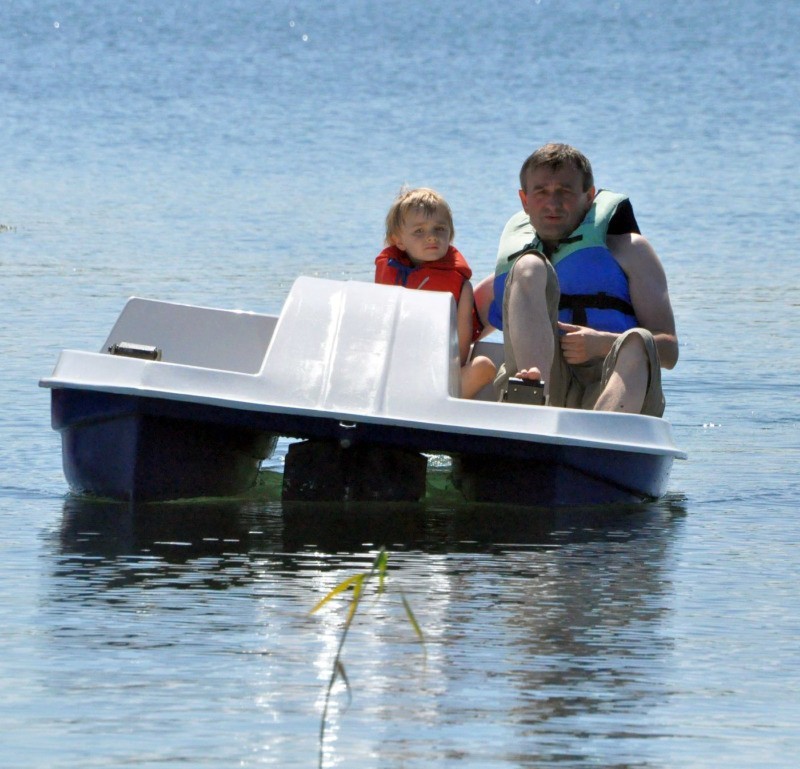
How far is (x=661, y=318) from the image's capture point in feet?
23.0

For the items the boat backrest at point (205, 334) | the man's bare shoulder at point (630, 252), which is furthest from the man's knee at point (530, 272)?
the boat backrest at point (205, 334)

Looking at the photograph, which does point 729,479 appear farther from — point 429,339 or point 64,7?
point 64,7

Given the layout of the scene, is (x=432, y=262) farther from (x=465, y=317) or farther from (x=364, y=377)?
(x=364, y=377)

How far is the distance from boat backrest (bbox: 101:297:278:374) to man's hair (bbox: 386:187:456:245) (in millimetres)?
653

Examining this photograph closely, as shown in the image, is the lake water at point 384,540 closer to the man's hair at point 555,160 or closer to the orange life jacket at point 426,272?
the orange life jacket at point 426,272

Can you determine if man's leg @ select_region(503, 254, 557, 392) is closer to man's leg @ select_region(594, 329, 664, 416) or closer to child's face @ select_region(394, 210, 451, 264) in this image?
man's leg @ select_region(594, 329, 664, 416)

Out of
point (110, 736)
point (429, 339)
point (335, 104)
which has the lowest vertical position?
point (110, 736)

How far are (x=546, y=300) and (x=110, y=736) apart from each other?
3018mm

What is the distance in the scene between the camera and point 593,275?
6980mm

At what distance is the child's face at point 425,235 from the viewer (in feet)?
24.5

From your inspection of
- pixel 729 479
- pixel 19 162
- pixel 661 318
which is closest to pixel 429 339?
pixel 661 318

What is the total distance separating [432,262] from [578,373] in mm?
817

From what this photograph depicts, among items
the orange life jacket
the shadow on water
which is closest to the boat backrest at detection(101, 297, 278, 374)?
the orange life jacket

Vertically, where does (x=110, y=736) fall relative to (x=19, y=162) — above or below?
below
